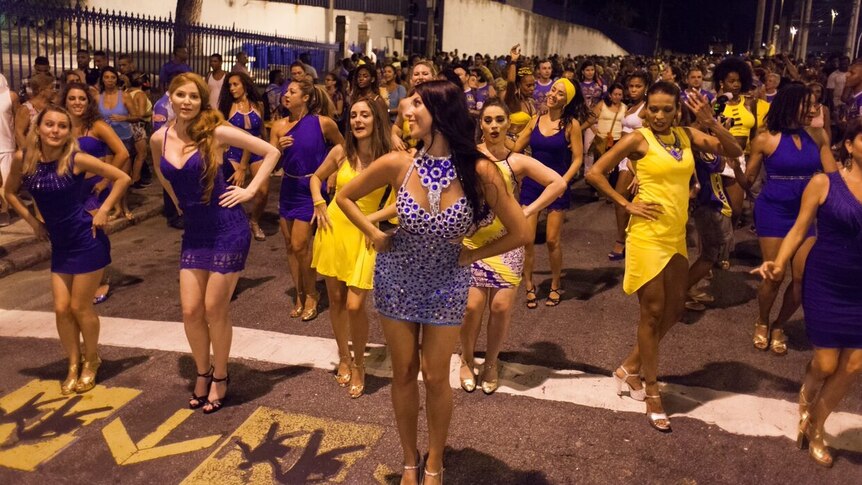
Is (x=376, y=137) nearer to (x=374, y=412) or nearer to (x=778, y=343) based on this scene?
(x=374, y=412)

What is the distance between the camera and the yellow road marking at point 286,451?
156 inches

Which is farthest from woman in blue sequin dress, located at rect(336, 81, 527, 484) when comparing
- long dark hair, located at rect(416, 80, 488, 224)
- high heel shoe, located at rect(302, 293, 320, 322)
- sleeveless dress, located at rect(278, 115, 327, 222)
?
high heel shoe, located at rect(302, 293, 320, 322)

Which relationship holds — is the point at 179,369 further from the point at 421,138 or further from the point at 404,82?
the point at 404,82

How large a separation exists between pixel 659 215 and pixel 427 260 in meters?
1.77

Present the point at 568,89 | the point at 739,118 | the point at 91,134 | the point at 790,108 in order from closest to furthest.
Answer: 1. the point at 790,108
2. the point at 91,134
3. the point at 568,89
4. the point at 739,118

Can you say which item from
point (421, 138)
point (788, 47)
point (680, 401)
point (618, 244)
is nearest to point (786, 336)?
point (680, 401)

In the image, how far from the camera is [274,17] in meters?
26.8

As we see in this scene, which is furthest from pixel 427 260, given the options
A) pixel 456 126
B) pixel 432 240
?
pixel 456 126

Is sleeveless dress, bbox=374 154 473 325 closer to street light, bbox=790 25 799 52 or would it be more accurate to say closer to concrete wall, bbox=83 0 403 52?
concrete wall, bbox=83 0 403 52

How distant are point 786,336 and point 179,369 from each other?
473 cm

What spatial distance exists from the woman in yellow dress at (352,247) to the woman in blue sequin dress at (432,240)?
3.95 ft

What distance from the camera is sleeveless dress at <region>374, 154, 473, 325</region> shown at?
3.42 metres

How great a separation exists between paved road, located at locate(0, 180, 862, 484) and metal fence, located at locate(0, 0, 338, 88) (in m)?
6.22

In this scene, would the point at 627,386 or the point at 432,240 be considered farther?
the point at 627,386
